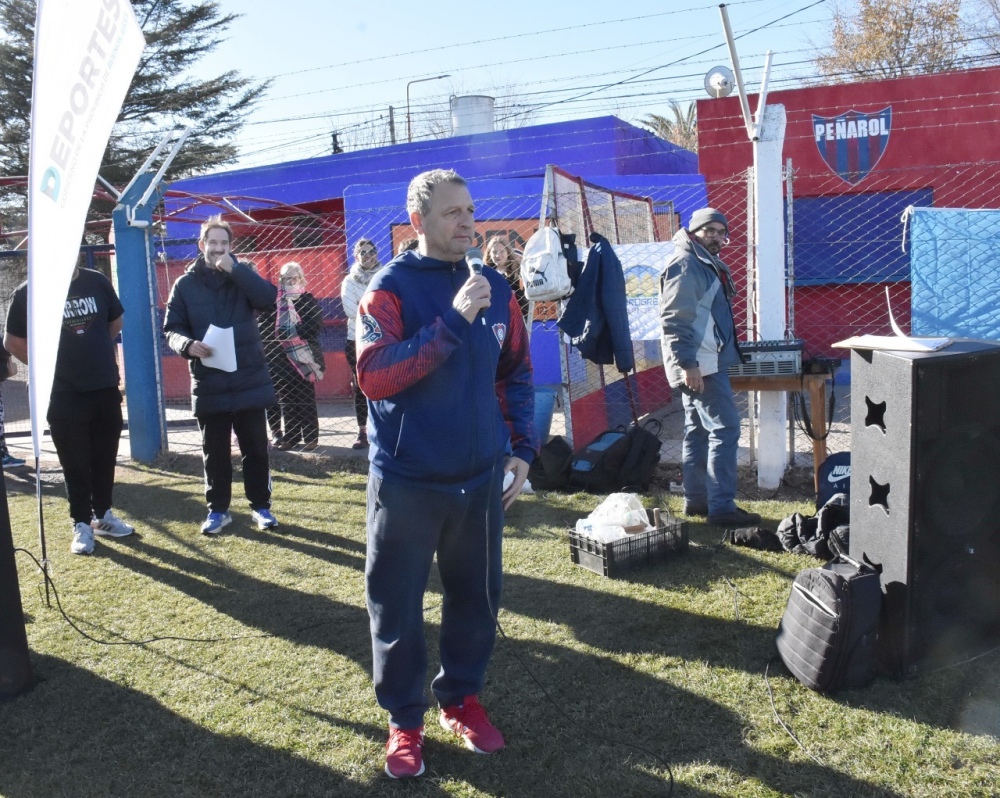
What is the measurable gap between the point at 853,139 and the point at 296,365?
311 inches

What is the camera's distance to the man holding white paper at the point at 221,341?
5293 millimetres

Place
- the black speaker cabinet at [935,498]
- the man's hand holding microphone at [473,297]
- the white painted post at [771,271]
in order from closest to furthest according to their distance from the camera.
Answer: the man's hand holding microphone at [473,297]
the black speaker cabinet at [935,498]
the white painted post at [771,271]

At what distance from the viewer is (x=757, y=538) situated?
4770 millimetres

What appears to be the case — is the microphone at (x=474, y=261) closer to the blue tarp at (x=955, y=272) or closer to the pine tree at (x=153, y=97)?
the blue tarp at (x=955, y=272)

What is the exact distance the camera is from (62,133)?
118 inches

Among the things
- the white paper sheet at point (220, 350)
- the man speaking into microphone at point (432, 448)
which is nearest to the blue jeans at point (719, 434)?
the man speaking into microphone at point (432, 448)

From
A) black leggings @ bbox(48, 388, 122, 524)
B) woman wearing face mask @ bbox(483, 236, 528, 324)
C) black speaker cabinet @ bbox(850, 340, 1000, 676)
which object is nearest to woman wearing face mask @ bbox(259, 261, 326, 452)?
woman wearing face mask @ bbox(483, 236, 528, 324)

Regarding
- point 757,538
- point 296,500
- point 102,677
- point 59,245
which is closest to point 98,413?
point 296,500

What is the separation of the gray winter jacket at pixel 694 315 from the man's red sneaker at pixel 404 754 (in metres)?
2.94

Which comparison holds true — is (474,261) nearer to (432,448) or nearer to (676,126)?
(432,448)

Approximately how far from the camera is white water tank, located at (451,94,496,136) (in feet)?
57.9

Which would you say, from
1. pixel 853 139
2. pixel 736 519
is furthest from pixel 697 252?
pixel 853 139

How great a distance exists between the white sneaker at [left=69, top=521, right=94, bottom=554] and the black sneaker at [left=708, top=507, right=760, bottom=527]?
149 inches

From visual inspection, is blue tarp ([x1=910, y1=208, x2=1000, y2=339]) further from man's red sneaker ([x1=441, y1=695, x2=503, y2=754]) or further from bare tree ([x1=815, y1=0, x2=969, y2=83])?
bare tree ([x1=815, y1=0, x2=969, y2=83])
